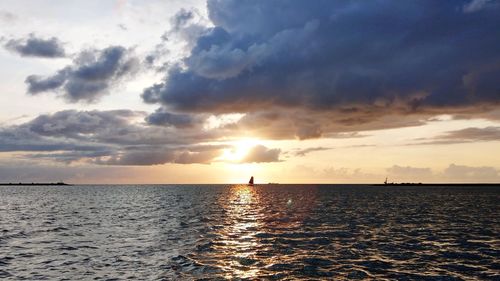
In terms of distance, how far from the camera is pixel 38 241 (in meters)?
47.9

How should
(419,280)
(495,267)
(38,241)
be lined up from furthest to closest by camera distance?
(38,241), (495,267), (419,280)

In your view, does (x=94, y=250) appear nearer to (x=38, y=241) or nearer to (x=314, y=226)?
(x=38, y=241)

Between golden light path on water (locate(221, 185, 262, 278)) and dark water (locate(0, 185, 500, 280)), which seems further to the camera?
golden light path on water (locate(221, 185, 262, 278))

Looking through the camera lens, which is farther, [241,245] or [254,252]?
[241,245]

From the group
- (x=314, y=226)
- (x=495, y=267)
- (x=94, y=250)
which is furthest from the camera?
(x=314, y=226)

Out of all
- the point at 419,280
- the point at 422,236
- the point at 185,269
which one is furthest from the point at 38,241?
the point at 422,236

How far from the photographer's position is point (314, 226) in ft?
199

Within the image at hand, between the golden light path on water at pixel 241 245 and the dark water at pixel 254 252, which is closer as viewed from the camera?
the dark water at pixel 254 252

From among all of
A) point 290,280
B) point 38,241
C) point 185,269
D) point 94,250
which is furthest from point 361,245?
point 38,241

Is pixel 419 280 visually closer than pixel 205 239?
Yes

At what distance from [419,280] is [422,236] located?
928 inches

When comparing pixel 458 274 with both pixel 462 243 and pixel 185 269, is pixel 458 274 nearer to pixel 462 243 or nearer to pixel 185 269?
pixel 462 243

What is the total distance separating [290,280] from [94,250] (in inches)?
878

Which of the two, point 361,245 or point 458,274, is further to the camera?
point 361,245
